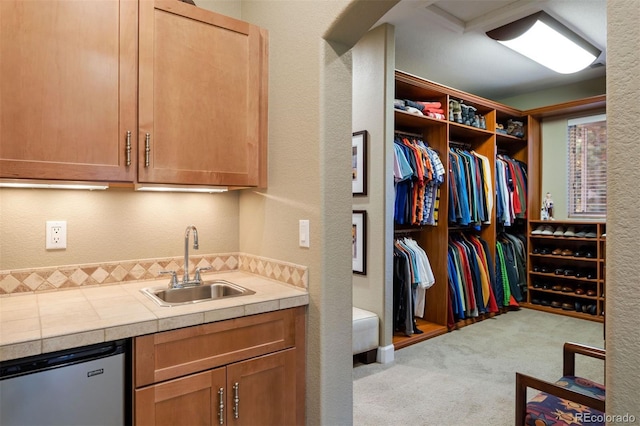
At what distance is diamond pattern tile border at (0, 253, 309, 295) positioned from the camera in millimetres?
1703

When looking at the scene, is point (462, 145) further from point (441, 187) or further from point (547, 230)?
point (547, 230)

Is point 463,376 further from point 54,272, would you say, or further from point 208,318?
point 54,272

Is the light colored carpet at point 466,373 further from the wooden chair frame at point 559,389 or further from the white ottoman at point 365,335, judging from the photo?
the wooden chair frame at point 559,389

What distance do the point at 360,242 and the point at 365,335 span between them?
2.42 ft

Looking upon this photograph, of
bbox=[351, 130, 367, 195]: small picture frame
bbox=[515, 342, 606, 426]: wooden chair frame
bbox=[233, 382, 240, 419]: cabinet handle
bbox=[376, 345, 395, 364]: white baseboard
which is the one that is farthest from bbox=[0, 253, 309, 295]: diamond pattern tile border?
bbox=[376, 345, 395, 364]: white baseboard

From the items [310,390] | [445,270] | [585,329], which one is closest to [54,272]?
[310,390]

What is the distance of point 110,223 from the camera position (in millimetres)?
1924

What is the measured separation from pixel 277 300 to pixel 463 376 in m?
1.92

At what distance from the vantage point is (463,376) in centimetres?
290

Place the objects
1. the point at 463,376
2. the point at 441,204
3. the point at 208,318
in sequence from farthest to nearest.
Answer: the point at 441,204 < the point at 463,376 < the point at 208,318

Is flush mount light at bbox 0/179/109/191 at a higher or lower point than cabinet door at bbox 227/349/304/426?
higher

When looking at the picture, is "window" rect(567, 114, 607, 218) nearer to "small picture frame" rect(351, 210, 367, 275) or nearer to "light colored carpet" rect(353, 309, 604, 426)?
"light colored carpet" rect(353, 309, 604, 426)

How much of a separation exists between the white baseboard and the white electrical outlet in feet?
7.66

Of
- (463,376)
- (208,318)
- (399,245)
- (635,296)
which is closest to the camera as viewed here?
(635,296)
